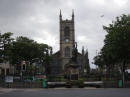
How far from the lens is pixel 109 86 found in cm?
3603

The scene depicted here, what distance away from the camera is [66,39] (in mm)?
106438

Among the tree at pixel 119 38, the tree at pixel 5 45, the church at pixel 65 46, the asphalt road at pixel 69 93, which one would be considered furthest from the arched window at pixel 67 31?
the asphalt road at pixel 69 93

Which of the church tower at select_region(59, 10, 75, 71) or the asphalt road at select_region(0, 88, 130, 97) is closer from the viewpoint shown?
the asphalt road at select_region(0, 88, 130, 97)

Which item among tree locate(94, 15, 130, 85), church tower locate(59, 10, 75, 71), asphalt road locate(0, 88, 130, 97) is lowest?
asphalt road locate(0, 88, 130, 97)

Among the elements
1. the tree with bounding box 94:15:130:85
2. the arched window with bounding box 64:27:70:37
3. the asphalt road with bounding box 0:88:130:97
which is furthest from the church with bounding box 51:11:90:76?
the asphalt road with bounding box 0:88:130:97

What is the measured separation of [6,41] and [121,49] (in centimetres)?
2436

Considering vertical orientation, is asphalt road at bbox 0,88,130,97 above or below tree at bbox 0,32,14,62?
below

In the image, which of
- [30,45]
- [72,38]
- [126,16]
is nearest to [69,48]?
[72,38]

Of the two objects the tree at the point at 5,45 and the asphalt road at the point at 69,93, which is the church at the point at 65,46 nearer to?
the tree at the point at 5,45

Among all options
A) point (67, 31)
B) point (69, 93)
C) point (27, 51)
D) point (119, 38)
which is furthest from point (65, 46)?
point (69, 93)

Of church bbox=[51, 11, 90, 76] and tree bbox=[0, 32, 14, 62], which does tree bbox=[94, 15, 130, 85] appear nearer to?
tree bbox=[0, 32, 14, 62]

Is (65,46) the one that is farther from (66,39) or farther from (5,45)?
(5,45)

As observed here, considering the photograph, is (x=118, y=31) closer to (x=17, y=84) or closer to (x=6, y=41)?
(x=17, y=84)

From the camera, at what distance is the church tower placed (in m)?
106
